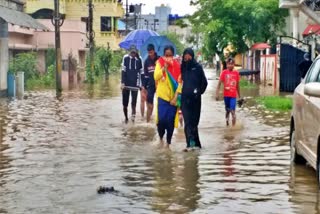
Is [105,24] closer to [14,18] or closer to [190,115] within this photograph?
[14,18]

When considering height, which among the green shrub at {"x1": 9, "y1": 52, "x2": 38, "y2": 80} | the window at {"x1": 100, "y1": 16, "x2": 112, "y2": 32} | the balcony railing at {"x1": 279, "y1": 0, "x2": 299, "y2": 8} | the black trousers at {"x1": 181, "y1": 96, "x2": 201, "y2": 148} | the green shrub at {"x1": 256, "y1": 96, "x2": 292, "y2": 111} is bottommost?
the green shrub at {"x1": 256, "y1": 96, "x2": 292, "y2": 111}

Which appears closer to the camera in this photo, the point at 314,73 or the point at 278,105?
the point at 314,73

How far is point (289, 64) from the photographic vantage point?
27.4m

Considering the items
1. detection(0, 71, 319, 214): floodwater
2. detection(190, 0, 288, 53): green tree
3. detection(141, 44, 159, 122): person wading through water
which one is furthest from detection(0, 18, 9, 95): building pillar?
detection(190, 0, 288, 53): green tree

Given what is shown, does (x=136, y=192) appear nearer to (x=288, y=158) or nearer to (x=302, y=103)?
(x=302, y=103)

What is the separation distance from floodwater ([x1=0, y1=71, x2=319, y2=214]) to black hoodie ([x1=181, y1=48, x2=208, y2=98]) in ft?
2.97

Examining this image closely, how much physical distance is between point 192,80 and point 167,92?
0.56 meters

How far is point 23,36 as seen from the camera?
4359cm

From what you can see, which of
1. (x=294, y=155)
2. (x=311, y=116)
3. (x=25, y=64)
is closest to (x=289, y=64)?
(x=25, y=64)

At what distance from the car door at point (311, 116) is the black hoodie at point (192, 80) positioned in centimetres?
237

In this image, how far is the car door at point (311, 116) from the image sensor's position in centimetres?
840

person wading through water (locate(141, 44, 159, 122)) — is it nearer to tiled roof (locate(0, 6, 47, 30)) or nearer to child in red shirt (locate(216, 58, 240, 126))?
child in red shirt (locate(216, 58, 240, 126))

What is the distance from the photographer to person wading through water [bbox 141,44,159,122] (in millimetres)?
15922

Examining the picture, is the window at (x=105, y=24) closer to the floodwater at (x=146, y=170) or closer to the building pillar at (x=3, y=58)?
the building pillar at (x=3, y=58)
